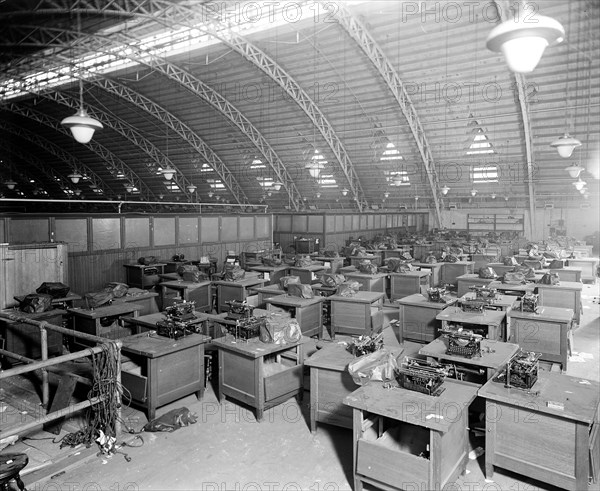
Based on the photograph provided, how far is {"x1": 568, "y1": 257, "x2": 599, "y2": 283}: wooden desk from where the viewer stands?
49.1 ft

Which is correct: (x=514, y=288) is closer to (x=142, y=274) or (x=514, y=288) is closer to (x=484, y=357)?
(x=484, y=357)

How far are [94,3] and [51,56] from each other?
5.74m

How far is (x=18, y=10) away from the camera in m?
14.2

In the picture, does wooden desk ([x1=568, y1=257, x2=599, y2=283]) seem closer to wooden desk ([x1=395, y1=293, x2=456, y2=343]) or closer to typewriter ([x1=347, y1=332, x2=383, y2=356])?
wooden desk ([x1=395, y1=293, x2=456, y2=343])

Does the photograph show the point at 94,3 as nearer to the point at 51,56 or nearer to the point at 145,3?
the point at 145,3

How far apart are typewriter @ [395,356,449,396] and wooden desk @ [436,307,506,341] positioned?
2.54 meters

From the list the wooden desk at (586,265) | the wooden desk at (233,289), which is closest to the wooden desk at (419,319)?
the wooden desk at (233,289)

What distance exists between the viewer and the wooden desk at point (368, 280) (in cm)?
1143

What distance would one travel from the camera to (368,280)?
37.6 ft

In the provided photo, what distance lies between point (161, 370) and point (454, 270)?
1106 centimetres

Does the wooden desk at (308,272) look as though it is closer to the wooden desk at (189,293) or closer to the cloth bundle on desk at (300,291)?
the wooden desk at (189,293)

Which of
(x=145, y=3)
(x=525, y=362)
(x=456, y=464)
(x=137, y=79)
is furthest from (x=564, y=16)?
(x=137, y=79)

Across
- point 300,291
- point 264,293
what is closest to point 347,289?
point 300,291

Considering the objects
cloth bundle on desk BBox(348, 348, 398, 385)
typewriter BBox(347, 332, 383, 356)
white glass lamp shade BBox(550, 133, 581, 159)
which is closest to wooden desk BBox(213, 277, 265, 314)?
typewriter BBox(347, 332, 383, 356)
